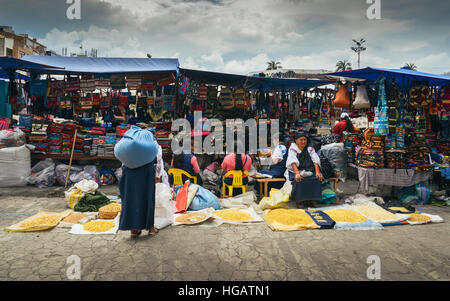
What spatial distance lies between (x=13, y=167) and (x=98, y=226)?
3902mm

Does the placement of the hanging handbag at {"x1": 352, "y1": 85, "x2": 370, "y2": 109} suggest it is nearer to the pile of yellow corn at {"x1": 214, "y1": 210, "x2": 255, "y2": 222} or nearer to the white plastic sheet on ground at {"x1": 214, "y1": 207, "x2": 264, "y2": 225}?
the white plastic sheet on ground at {"x1": 214, "y1": 207, "x2": 264, "y2": 225}

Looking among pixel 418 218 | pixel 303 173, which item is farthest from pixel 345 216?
pixel 418 218

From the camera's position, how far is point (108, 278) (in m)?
2.61

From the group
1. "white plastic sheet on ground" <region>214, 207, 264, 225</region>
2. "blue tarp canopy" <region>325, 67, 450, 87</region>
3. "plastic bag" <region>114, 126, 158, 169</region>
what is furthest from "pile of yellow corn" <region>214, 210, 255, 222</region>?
"blue tarp canopy" <region>325, 67, 450, 87</region>

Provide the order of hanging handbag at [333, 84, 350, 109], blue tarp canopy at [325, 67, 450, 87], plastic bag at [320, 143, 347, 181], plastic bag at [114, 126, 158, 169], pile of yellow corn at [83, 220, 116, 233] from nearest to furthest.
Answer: plastic bag at [114, 126, 158, 169]
pile of yellow corn at [83, 220, 116, 233]
blue tarp canopy at [325, 67, 450, 87]
plastic bag at [320, 143, 347, 181]
hanging handbag at [333, 84, 350, 109]

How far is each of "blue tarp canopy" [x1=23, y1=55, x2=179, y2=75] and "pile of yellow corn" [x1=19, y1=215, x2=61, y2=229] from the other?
13.3ft

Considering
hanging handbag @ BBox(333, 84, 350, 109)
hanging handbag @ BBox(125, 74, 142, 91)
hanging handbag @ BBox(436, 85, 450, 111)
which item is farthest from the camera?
hanging handbag @ BBox(125, 74, 142, 91)

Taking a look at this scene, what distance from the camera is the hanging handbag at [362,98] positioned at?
247 inches

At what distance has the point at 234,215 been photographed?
4.48 meters

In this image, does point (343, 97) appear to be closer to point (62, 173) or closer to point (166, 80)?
point (166, 80)

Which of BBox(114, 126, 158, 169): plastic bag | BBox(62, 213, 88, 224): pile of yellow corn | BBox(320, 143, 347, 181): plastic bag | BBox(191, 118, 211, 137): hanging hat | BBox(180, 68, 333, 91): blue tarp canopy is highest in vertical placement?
BBox(180, 68, 333, 91): blue tarp canopy

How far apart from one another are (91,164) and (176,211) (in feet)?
12.6

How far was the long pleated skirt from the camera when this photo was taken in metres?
3.54

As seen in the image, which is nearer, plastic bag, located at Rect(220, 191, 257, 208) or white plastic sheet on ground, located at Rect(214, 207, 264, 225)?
white plastic sheet on ground, located at Rect(214, 207, 264, 225)
